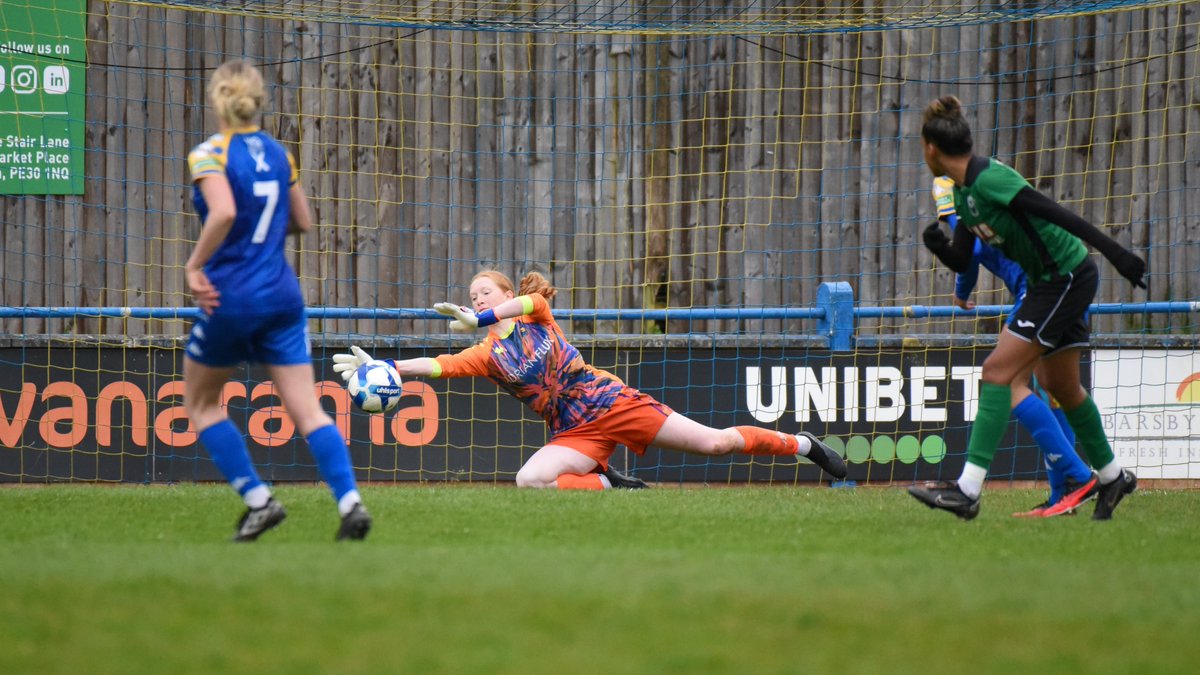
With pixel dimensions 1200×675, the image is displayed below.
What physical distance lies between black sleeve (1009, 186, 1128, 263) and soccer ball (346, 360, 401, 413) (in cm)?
339

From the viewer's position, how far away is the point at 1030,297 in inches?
224

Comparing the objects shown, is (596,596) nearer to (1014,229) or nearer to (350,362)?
(1014,229)

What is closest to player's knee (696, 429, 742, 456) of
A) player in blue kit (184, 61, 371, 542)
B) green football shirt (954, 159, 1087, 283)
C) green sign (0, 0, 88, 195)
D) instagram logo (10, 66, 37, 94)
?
green football shirt (954, 159, 1087, 283)

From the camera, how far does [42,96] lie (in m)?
9.91

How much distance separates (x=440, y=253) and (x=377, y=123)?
3.66 feet

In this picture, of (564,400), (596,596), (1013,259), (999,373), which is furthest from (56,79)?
(596,596)

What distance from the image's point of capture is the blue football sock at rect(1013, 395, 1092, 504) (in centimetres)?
621

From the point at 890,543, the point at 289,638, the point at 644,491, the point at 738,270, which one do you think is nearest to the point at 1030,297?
the point at 890,543

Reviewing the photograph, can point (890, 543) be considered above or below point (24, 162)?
below

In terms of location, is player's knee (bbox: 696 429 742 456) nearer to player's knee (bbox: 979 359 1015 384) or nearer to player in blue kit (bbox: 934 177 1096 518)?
player in blue kit (bbox: 934 177 1096 518)

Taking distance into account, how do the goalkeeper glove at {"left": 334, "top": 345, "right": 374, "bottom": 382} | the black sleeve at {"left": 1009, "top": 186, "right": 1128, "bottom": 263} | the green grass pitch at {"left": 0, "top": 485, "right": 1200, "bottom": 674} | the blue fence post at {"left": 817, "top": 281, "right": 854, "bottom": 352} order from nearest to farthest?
the green grass pitch at {"left": 0, "top": 485, "right": 1200, "bottom": 674} → the black sleeve at {"left": 1009, "top": 186, "right": 1128, "bottom": 263} → the goalkeeper glove at {"left": 334, "top": 345, "right": 374, "bottom": 382} → the blue fence post at {"left": 817, "top": 281, "right": 854, "bottom": 352}

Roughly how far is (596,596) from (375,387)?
385 centimetres

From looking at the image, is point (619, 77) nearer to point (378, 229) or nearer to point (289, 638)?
point (378, 229)

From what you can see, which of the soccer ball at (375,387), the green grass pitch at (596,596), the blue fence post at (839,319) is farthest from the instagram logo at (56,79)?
the blue fence post at (839,319)
